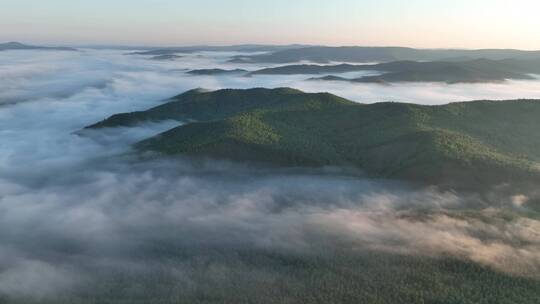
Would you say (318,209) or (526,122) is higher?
(526,122)

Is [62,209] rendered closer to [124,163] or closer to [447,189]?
[124,163]

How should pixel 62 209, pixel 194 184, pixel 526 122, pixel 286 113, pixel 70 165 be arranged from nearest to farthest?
1. pixel 62 209
2. pixel 194 184
3. pixel 70 165
4. pixel 526 122
5. pixel 286 113

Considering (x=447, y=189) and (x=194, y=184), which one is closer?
(x=447, y=189)

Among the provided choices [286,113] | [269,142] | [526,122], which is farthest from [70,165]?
[526,122]

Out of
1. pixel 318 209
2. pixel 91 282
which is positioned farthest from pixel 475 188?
pixel 91 282

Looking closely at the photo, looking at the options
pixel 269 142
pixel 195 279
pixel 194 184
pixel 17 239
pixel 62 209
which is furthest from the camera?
pixel 269 142

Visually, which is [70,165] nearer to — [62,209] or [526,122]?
[62,209]
